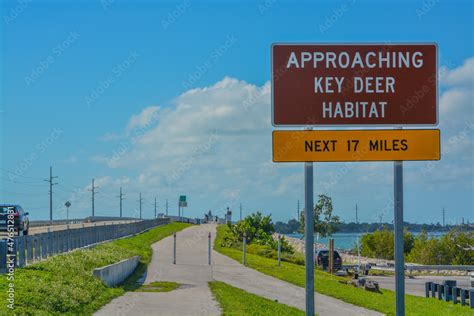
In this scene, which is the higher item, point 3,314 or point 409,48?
point 409,48

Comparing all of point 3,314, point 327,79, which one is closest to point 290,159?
point 327,79

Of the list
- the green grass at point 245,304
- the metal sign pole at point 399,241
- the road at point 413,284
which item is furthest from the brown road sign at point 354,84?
the road at point 413,284

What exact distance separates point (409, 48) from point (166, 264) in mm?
21553

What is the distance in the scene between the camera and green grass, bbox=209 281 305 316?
18.0 m

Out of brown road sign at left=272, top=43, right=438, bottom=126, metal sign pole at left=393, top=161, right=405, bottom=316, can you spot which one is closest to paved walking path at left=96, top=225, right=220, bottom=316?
metal sign pole at left=393, top=161, right=405, bottom=316

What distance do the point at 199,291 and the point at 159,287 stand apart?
1414mm

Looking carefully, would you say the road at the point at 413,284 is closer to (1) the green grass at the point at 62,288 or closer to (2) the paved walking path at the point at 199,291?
(2) the paved walking path at the point at 199,291

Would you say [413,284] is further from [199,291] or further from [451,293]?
[199,291]

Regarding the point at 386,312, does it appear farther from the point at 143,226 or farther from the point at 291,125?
the point at 143,226

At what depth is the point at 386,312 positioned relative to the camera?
68.9 ft

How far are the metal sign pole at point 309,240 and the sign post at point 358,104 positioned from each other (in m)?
0.02

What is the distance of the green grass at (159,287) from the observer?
21.7 meters

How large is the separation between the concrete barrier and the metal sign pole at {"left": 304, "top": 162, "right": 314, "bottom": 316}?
446 inches

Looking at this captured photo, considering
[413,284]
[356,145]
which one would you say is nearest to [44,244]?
[356,145]
